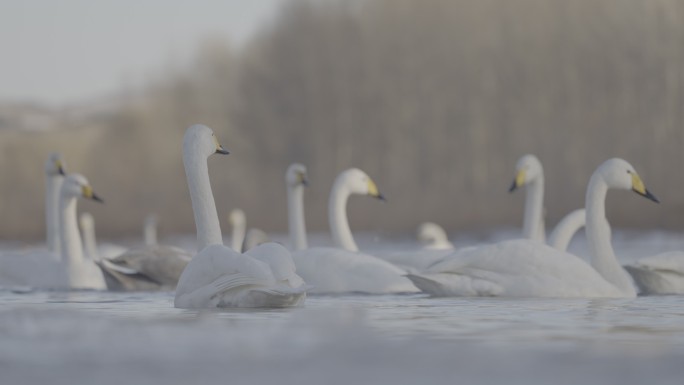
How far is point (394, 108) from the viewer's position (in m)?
42.9

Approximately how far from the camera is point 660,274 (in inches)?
402

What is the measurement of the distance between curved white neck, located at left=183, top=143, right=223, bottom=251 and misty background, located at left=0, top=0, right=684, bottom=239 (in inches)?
970

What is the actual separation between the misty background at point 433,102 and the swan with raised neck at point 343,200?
20.5 metres

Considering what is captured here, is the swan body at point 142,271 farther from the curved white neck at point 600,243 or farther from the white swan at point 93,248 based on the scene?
the curved white neck at point 600,243

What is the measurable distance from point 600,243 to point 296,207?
4300mm

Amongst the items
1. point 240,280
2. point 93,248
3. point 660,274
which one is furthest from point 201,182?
point 93,248

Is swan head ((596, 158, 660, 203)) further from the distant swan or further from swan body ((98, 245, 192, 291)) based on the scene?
the distant swan

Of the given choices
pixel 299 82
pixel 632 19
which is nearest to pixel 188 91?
pixel 299 82

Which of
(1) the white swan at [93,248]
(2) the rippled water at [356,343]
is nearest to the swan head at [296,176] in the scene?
(1) the white swan at [93,248]

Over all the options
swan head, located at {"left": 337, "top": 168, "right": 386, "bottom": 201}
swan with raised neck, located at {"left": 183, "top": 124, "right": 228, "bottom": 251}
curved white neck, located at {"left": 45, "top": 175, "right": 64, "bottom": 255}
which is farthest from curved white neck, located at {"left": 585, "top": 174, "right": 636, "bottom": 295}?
curved white neck, located at {"left": 45, "top": 175, "right": 64, "bottom": 255}

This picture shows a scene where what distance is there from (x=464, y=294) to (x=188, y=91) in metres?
43.0

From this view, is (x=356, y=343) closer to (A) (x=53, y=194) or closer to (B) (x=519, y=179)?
(B) (x=519, y=179)

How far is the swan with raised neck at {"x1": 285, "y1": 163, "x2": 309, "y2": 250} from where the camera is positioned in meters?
13.6

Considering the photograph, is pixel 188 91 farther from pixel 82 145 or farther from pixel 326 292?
pixel 326 292
